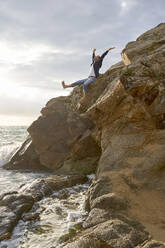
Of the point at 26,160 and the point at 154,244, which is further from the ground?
the point at 26,160

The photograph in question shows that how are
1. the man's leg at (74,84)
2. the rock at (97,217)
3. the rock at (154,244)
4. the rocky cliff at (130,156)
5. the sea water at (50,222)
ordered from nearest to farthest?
the rock at (154,244)
the rocky cliff at (130,156)
the sea water at (50,222)
the rock at (97,217)
the man's leg at (74,84)

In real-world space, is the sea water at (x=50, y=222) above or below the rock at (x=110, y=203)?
below

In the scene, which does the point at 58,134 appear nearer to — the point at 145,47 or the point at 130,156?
the point at 145,47

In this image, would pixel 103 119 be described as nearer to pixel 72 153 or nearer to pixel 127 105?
pixel 127 105

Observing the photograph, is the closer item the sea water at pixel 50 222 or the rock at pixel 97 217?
the sea water at pixel 50 222

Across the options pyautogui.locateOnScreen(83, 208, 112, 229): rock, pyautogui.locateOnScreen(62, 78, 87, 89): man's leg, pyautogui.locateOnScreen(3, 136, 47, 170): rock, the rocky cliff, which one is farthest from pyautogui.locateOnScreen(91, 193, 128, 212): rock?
pyautogui.locateOnScreen(3, 136, 47, 170): rock

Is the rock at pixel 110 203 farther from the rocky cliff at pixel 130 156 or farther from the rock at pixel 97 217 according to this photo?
the rock at pixel 97 217

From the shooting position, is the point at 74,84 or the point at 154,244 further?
the point at 74,84

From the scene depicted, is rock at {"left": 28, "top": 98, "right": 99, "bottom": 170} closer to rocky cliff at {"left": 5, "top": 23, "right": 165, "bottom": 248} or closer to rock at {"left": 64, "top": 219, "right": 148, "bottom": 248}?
rocky cliff at {"left": 5, "top": 23, "right": 165, "bottom": 248}

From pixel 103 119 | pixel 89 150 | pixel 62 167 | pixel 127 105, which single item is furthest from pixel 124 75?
pixel 62 167

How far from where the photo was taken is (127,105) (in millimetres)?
10406

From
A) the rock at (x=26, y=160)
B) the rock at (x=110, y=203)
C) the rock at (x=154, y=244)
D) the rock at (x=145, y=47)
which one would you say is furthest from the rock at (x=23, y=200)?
the rock at (x=145, y=47)

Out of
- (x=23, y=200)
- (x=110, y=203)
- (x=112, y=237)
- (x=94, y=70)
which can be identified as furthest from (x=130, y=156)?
(x=94, y=70)

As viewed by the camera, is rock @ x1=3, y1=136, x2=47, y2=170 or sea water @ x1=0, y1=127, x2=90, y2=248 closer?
sea water @ x1=0, y1=127, x2=90, y2=248
